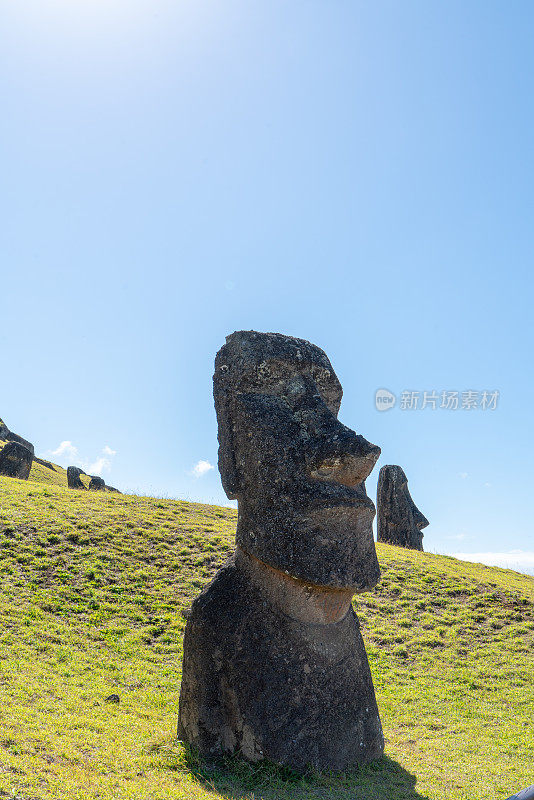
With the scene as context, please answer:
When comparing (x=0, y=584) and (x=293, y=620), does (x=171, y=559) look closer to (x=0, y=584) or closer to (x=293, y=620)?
(x=0, y=584)

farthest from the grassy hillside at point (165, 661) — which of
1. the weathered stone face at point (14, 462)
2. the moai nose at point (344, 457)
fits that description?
the weathered stone face at point (14, 462)

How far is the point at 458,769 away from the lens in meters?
6.55

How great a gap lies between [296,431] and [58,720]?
4130mm

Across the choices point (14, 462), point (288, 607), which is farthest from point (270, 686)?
point (14, 462)

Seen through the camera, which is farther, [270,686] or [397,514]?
[397,514]

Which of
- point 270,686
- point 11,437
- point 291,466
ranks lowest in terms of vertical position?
point 270,686

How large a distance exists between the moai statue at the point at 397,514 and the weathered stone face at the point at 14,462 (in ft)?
45.7

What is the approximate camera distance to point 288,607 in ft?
19.9

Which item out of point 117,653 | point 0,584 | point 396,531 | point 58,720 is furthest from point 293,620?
point 396,531

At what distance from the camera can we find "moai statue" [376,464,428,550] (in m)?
21.0

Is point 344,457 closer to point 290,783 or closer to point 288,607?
point 288,607

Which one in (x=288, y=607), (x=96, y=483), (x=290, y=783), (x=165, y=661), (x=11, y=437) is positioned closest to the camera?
(x=290, y=783)

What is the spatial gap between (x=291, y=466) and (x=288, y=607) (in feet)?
4.38

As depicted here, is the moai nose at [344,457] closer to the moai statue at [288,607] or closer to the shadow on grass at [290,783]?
the moai statue at [288,607]
